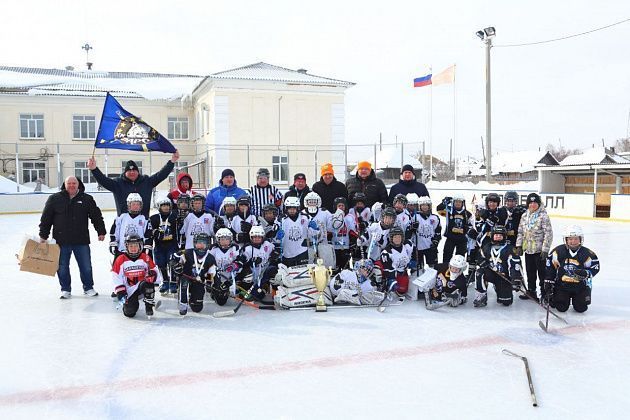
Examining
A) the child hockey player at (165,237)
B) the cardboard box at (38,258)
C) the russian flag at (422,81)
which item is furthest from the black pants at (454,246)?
the russian flag at (422,81)

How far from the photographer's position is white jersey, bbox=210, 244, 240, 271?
518cm

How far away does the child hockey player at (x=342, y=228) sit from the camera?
5.95 m

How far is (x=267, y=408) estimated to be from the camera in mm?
2900

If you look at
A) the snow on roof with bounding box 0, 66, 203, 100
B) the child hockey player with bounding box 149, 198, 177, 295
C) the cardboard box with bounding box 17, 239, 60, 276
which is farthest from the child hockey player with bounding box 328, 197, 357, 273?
the snow on roof with bounding box 0, 66, 203, 100

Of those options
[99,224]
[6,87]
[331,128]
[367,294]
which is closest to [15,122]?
[6,87]

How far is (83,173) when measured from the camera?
22.0m

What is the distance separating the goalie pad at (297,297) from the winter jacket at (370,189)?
1.78m

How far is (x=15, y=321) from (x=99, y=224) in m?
1.36

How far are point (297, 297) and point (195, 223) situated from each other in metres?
1.34

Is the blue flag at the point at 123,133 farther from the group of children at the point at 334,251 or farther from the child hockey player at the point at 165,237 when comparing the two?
the group of children at the point at 334,251

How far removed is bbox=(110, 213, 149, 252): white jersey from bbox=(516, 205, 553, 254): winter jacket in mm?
3775

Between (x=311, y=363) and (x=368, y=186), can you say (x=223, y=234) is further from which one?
(x=368, y=186)

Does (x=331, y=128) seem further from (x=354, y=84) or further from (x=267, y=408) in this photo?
(x=267, y=408)

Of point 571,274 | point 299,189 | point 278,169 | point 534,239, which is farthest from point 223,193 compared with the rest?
point 278,169
